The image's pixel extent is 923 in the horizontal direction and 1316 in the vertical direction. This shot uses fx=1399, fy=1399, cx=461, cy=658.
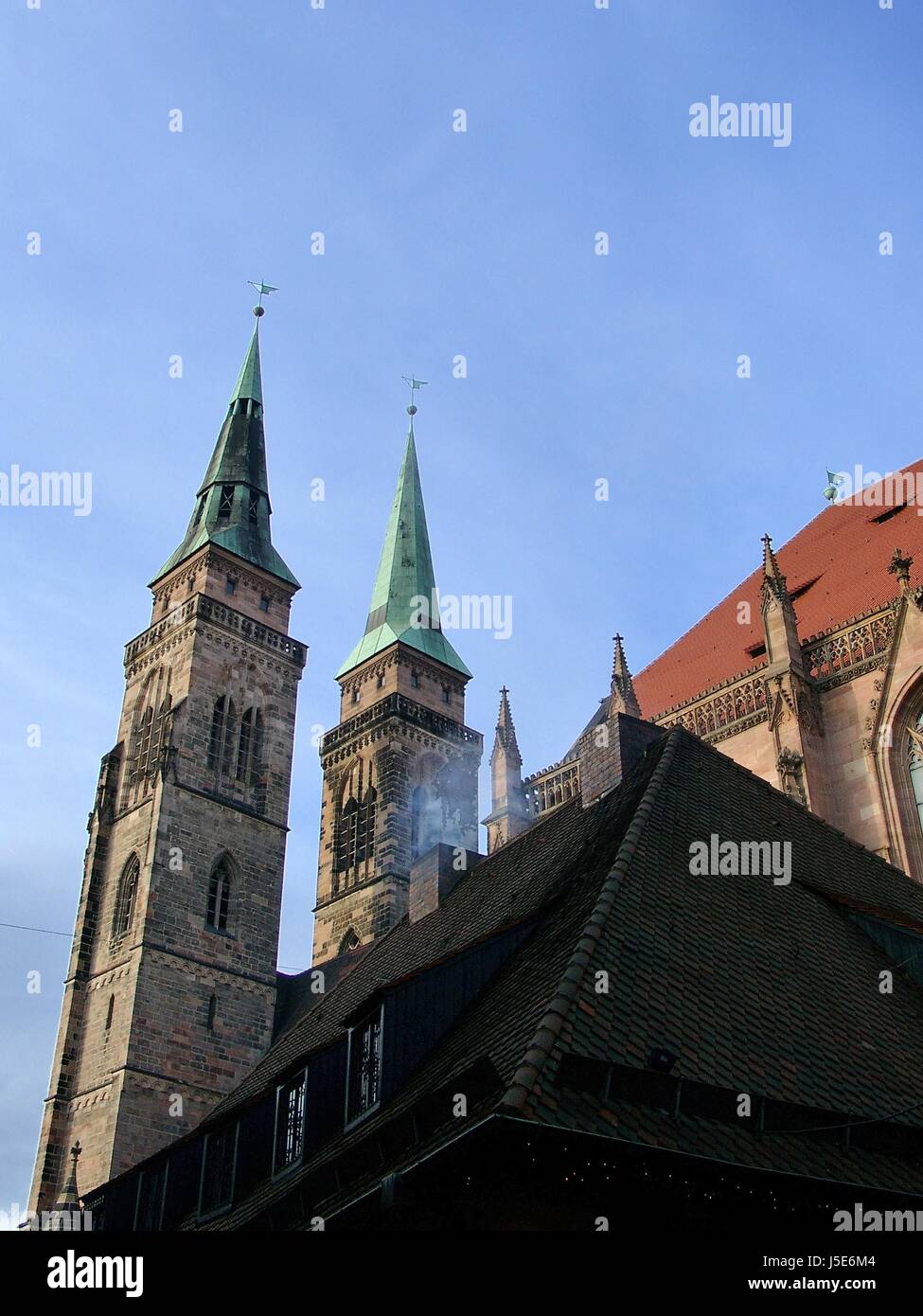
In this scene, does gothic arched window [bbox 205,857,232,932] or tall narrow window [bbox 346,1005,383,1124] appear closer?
tall narrow window [bbox 346,1005,383,1124]

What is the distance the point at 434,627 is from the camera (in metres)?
51.2

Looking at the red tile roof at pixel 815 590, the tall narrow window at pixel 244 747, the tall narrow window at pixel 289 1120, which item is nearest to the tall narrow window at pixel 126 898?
the tall narrow window at pixel 244 747

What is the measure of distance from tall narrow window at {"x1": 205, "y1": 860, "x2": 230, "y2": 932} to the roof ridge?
24109 mm

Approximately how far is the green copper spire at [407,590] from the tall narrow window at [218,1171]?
118ft

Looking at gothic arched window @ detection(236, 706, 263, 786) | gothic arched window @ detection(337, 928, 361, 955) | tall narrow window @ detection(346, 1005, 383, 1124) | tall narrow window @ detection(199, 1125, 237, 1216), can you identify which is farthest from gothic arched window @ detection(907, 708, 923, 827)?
gothic arched window @ detection(337, 928, 361, 955)

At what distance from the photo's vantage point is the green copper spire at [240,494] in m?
42.1

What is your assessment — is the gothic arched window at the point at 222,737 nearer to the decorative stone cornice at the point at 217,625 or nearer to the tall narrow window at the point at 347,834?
the decorative stone cornice at the point at 217,625

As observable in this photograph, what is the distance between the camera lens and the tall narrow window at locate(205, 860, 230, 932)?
34.7m

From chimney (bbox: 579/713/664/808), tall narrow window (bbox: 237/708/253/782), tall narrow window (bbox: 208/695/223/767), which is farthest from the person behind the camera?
tall narrow window (bbox: 237/708/253/782)

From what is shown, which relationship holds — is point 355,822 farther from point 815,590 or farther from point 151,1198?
point 151,1198

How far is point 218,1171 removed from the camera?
42.0 ft

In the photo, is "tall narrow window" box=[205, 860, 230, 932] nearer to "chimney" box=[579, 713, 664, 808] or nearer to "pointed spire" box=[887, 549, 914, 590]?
"pointed spire" box=[887, 549, 914, 590]
